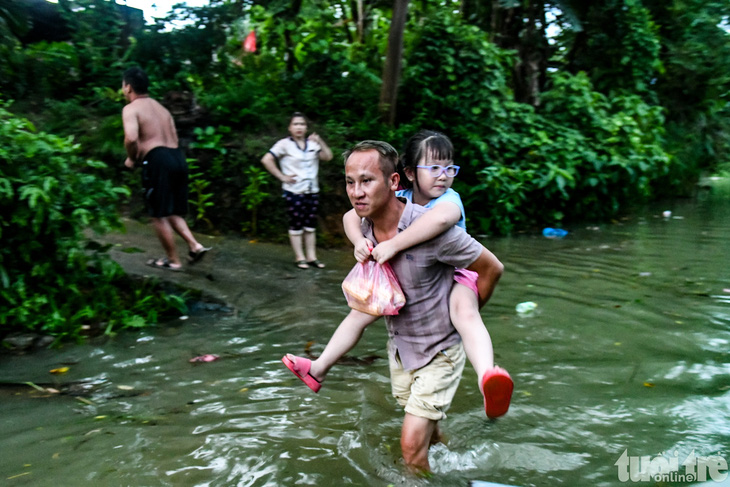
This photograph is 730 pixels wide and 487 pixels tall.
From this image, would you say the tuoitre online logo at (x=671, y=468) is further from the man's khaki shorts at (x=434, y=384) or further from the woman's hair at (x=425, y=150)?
the woman's hair at (x=425, y=150)

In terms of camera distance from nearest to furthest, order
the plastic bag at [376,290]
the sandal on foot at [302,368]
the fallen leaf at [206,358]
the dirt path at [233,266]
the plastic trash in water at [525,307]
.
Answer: the plastic bag at [376,290] < the sandal on foot at [302,368] < the fallen leaf at [206,358] < the plastic trash in water at [525,307] < the dirt path at [233,266]

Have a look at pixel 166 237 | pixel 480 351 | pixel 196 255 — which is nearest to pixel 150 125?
pixel 166 237

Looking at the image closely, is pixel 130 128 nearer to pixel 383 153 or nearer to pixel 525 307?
pixel 525 307

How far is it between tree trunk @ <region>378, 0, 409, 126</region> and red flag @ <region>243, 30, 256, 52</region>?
2.93m

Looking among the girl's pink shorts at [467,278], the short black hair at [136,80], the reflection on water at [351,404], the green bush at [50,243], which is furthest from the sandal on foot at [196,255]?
the girl's pink shorts at [467,278]

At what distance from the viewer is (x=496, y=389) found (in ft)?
8.48

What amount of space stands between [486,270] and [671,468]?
4.35 ft

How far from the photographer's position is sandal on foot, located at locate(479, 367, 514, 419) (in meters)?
2.58

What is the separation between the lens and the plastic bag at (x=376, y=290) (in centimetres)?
292

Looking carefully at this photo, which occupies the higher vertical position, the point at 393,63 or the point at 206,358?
the point at 393,63

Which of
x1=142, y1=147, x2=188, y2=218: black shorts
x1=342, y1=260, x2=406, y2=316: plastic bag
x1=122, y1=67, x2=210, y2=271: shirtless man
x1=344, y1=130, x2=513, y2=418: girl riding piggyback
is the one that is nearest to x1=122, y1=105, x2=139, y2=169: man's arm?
x1=122, y1=67, x2=210, y2=271: shirtless man

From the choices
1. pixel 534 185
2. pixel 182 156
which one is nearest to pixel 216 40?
pixel 182 156

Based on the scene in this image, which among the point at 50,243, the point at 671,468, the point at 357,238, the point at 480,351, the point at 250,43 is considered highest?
the point at 250,43

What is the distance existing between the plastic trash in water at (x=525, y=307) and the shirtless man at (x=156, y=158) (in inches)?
134
